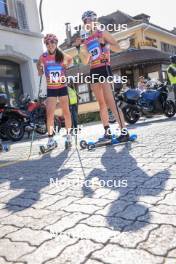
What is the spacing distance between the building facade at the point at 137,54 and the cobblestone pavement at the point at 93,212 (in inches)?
810

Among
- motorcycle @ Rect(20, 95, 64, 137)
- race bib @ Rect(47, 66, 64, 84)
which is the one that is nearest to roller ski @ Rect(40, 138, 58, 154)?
race bib @ Rect(47, 66, 64, 84)

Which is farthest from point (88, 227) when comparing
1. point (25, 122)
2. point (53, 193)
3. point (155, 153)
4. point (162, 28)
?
point (162, 28)

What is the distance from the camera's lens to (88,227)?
7.39 feet

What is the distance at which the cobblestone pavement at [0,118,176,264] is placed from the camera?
190 centimetres

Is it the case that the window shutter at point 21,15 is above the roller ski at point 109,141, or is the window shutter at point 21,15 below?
above

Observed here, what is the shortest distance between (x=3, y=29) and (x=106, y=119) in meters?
11.9

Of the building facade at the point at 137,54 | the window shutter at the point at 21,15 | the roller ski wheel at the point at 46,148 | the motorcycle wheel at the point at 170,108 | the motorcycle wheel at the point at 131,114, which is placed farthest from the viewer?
the building facade at the point at 137,54

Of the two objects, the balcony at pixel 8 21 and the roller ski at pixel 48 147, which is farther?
the balcony at pixel 8 21

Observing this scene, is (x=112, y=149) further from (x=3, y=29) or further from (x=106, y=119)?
(x=3, y=29)

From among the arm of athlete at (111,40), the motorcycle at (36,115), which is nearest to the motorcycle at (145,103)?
the motorcycle at (36,115)

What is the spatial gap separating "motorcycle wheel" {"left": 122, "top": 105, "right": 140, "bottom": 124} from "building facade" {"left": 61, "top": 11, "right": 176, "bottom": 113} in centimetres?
1296

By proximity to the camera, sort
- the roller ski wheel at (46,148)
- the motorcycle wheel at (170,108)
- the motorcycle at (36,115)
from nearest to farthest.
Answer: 1. the roller ski wheel at (46,148)
2. the motorcycle at (36,115)
3. the motorcycle wheel at (170,108)

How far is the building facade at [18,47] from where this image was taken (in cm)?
1681

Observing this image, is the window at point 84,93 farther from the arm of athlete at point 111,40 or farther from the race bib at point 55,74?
the arm of athlete at point 111,40
